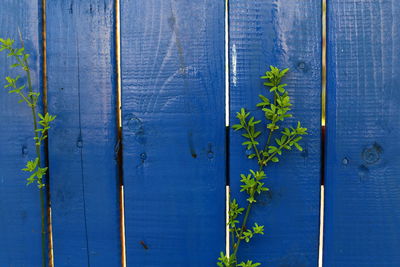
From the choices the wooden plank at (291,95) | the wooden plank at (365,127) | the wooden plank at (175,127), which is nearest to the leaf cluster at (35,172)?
the wooden plank at (175,127)

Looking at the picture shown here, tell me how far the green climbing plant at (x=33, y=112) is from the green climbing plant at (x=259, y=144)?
0.52 metres

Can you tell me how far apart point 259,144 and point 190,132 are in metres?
0.19

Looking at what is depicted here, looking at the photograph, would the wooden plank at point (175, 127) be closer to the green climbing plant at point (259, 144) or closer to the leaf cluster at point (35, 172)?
the green climbing plant at point (259, 144)

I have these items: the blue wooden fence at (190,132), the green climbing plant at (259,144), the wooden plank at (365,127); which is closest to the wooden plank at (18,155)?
the blue wooden fence at (190,132)

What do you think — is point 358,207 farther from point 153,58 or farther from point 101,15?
point 101,15

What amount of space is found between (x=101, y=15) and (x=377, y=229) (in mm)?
964

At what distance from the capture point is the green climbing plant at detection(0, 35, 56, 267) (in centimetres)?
123

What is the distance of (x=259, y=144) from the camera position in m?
1.25

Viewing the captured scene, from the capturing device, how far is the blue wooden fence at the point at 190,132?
1226 millimetres

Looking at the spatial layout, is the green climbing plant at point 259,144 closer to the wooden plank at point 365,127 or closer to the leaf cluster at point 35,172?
the wooden plank at point 365,127

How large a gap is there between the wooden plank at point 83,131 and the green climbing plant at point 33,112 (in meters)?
0.03

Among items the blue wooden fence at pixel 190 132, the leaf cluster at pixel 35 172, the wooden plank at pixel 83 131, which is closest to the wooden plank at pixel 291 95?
the blue wooden fence at pixel 190 132

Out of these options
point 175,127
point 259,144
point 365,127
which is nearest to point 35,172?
point 175,127

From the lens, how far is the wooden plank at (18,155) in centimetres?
129
